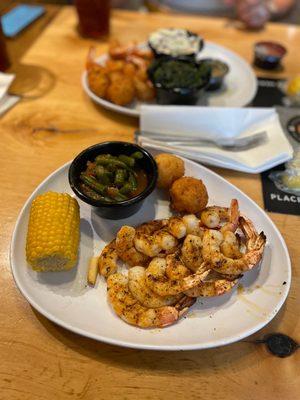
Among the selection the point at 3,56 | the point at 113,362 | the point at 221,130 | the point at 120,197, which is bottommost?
the point at 113,362

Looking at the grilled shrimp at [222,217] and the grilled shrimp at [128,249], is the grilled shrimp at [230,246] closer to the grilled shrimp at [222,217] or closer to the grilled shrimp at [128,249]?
the grilled shrimp at [222,217]

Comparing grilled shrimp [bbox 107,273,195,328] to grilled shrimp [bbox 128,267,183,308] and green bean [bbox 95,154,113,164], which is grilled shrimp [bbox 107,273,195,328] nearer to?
grilled shrimp [bbox 128,267,183,308]

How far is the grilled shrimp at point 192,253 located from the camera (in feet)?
3.73

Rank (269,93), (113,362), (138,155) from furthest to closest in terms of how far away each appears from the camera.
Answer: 1. (269,93)
2. (138,155)
3. (113,362)

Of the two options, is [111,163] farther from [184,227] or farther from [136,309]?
[136,309]

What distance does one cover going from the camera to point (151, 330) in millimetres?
1048

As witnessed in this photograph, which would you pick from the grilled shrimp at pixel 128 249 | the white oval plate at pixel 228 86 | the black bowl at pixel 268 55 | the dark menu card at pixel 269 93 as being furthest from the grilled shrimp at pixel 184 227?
the black bowl at pixel 268 55

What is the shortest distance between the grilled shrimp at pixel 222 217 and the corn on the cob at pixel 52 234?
0.47 metres

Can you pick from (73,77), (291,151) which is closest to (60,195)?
(291,151)

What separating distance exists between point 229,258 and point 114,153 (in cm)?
63

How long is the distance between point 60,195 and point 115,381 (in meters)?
0.63

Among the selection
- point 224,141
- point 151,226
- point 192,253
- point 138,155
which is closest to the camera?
point 192,253

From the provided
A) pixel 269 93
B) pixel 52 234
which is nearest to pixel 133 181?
pixel 52 234

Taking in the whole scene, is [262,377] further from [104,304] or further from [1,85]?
[1,85]
